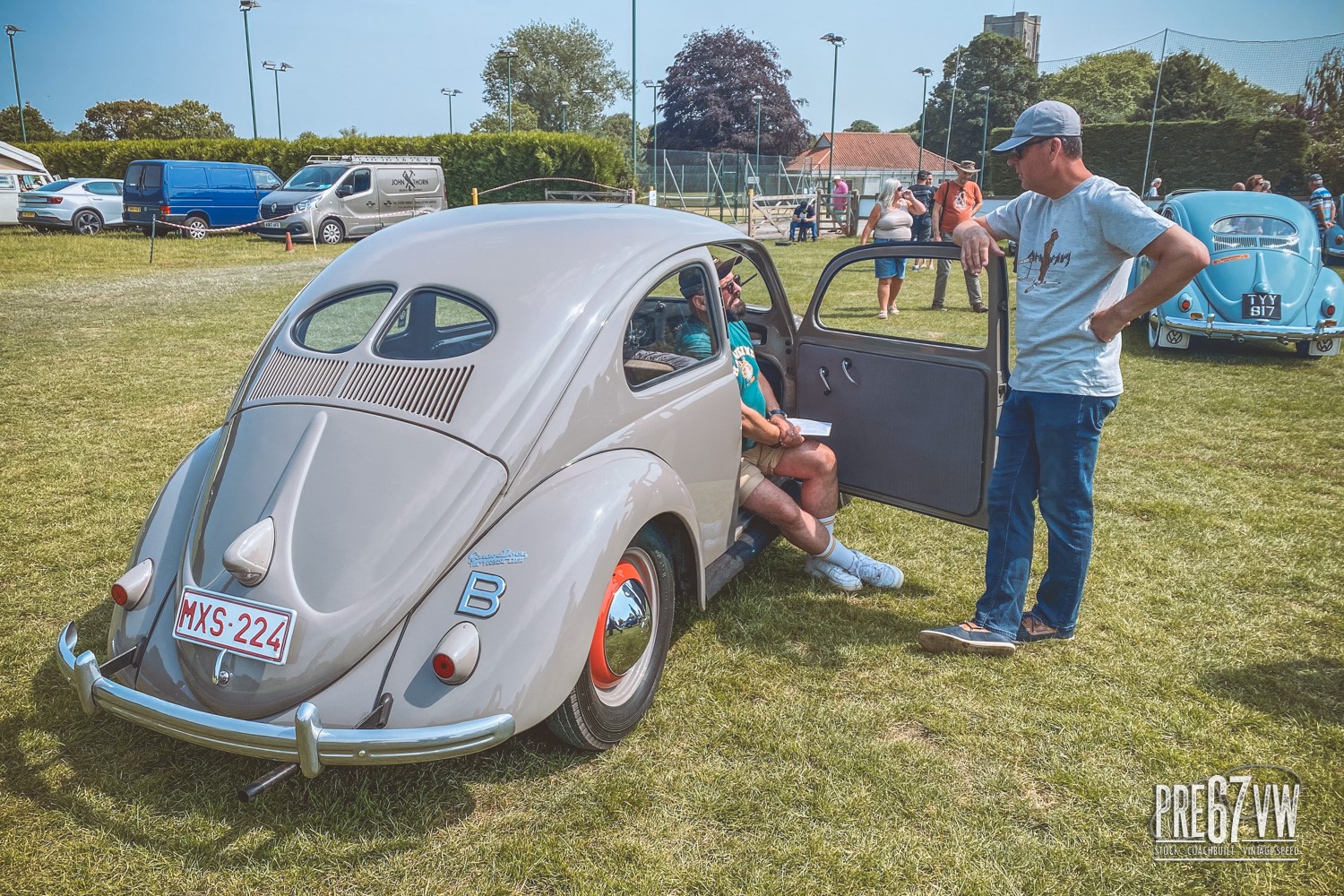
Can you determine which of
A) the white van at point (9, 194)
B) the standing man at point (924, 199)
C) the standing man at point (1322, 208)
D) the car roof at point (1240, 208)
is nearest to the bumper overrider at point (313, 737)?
the car roof at point (1240, 208)

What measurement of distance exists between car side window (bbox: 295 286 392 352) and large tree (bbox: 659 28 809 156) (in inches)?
2484

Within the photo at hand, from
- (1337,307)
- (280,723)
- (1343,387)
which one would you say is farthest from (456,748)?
(1337,307)

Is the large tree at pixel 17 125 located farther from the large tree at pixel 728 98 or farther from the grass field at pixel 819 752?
the grass field at pixel 819 752

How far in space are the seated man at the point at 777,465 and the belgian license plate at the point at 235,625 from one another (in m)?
1.88

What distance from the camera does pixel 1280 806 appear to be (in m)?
2.78

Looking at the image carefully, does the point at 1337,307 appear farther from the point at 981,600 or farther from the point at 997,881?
the point at 997,881

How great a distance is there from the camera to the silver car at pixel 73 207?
20.8m

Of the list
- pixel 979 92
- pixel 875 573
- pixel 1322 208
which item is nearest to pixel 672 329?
pixel 875 573

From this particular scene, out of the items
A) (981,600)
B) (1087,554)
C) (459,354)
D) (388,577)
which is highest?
(459,354)

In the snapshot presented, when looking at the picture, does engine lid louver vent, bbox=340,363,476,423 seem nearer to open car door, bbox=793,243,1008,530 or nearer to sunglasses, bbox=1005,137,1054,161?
open car door, bbox=793,243,1008,530

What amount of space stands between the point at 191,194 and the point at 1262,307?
2075 cm

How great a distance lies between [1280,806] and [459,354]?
292cm

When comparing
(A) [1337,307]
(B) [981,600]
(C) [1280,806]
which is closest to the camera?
(C) [1280,806]

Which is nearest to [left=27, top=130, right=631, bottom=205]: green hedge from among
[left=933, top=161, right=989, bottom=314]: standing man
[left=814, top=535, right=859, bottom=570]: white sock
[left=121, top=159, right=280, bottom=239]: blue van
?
[left=121, top=159, right=280, bottom=239]: blue van
